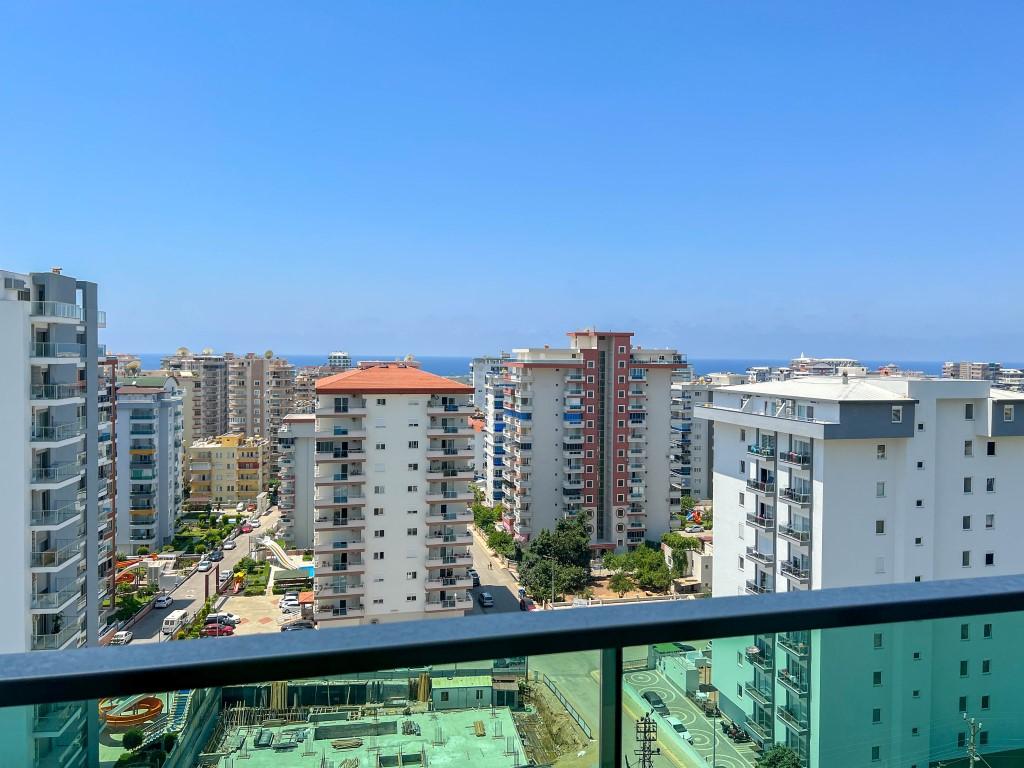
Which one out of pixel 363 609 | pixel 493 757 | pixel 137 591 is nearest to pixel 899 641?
pixel 493 757

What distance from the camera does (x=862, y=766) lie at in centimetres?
81

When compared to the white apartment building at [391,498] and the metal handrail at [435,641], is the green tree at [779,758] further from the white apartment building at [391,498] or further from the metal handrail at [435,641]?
the white apartment building at [391,498]

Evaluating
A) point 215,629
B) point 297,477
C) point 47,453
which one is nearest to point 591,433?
point 297,477

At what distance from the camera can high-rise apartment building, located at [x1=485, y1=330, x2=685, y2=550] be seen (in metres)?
19.4

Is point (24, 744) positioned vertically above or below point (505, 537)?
above

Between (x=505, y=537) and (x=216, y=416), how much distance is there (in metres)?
19.5

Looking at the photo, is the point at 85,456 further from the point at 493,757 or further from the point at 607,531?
the point at 607,531

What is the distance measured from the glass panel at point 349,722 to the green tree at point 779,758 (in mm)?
182

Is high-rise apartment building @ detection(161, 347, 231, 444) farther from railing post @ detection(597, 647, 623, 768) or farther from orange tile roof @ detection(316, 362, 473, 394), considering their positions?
railing post @ detection(597, 647, 623, 768)

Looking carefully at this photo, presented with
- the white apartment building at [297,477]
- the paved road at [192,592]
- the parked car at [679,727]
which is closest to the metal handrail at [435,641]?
the parked car at [679,727]

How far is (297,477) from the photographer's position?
1972 cm

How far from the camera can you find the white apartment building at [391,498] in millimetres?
11820

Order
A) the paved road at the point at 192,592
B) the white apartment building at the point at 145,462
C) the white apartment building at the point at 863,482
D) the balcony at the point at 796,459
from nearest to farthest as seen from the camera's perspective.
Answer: the white apartment building at the point at 863,482 → the balcony at the point at 796,459 → the paved road at the point at 192,592 → the white apartment building at the point at 145,462

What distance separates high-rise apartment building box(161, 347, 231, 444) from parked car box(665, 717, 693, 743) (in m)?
32.4
